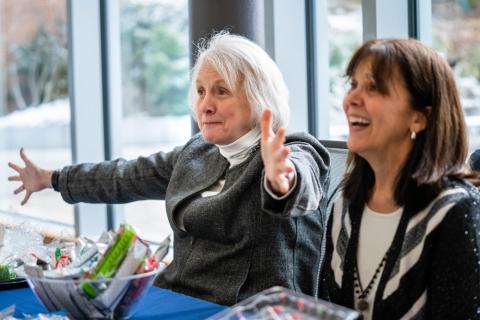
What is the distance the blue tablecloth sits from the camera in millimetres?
1632

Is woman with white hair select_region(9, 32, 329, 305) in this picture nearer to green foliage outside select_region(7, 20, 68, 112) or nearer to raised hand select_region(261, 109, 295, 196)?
raised hand select_region(261, 109, 295, 196)

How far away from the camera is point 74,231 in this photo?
4.54 meters

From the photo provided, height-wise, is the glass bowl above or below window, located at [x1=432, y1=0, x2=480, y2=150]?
below

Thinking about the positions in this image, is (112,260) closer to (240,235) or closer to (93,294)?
(93,294)

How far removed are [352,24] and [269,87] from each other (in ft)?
Result: 3.69

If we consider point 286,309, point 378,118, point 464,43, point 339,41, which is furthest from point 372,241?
point 339,41

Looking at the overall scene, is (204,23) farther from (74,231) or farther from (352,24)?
(74,231)

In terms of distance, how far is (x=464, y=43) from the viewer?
275 centimetres

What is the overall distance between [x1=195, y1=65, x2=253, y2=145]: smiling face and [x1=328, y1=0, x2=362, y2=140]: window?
102cm

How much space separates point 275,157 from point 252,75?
2.03ft

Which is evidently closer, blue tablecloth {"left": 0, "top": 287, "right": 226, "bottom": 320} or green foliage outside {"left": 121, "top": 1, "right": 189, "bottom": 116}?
blue tablecloth {"left": 0, "top": 287, "right": 226, "bottom": 320}

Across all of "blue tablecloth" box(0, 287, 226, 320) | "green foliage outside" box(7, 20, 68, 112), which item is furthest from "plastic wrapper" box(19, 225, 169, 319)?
"green foliage outside" box(7, 20, 68, 112)

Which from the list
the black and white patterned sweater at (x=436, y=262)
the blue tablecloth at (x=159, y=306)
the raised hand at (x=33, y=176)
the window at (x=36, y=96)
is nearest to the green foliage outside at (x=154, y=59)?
the window at (x=36, y=96)

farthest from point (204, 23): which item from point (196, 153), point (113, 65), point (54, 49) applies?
point (54, 49)
